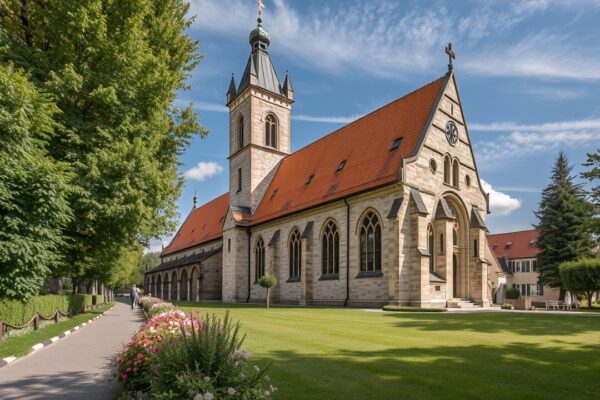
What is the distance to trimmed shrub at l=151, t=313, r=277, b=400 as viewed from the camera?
3.51 m

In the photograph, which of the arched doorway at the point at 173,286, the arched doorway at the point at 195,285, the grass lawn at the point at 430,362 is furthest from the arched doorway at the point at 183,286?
the grass lawn at the point at 430,362

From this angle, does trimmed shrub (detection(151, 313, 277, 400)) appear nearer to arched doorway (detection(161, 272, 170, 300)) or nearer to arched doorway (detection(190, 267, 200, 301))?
arched doorway (detection(190, 267, 200, 301))

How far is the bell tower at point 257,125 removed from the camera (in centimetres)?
3869

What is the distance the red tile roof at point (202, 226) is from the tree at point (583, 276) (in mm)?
32005

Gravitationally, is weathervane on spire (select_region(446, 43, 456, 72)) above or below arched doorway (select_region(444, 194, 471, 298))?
above

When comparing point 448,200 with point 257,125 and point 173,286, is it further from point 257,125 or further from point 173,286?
point 173,286

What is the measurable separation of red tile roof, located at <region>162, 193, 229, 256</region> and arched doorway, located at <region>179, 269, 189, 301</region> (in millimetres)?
Result: 4484

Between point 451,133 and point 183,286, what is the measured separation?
1380 inches

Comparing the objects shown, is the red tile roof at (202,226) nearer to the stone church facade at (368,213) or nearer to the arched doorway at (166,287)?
the arched doorway at (166,287)

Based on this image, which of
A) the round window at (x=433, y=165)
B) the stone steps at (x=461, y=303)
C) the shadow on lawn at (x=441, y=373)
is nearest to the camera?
the shadow on lawn at (x=441, y=373)

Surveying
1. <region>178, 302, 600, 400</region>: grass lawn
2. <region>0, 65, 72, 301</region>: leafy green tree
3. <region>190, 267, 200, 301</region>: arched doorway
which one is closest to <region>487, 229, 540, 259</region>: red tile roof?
<region>190, 267, 200, 301</region>: arched doorway

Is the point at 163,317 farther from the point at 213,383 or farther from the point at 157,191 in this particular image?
the point at 157,191

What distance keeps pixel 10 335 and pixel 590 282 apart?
97.9 ft

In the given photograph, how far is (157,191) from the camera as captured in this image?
15.6 m
